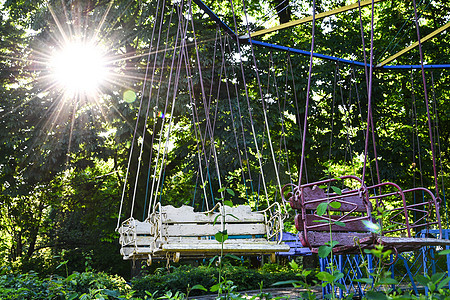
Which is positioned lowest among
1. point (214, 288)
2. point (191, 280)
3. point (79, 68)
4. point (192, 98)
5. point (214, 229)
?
point (191, 280)

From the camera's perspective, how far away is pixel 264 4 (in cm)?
1641

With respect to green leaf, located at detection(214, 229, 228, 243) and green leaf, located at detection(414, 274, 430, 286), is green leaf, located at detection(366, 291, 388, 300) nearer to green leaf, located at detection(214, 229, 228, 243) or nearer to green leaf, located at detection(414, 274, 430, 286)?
green leaf, located at detection(414, 274, 430, 286)

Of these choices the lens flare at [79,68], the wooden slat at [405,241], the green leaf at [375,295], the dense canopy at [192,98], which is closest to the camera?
the green leaf at [375,295]

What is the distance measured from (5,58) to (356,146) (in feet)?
32.7

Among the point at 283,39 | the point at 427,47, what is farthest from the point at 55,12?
the point at 427,47

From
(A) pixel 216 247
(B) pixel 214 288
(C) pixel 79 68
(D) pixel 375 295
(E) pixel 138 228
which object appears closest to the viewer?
(D) pixel 375 295

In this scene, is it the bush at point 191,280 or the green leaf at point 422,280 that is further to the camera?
the bush at point 191,280

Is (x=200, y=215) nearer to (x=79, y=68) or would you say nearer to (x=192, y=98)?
(x=192, y=98)

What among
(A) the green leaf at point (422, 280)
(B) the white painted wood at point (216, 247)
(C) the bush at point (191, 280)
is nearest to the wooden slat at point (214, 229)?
(B) the white painted wood at point (216, 247)

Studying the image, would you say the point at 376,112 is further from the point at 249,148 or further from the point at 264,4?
the point at 264,4

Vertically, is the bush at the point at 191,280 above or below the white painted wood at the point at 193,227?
below

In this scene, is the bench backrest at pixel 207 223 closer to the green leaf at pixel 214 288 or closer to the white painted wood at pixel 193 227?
the white painted wood at pixel 193 227

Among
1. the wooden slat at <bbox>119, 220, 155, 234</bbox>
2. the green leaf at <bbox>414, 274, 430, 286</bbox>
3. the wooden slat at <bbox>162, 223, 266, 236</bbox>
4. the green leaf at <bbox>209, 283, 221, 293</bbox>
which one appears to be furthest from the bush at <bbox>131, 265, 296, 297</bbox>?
the green leaf at <bbox>414, 274, 430, 286</bbox>

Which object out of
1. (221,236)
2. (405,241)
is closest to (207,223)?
(405,241)
